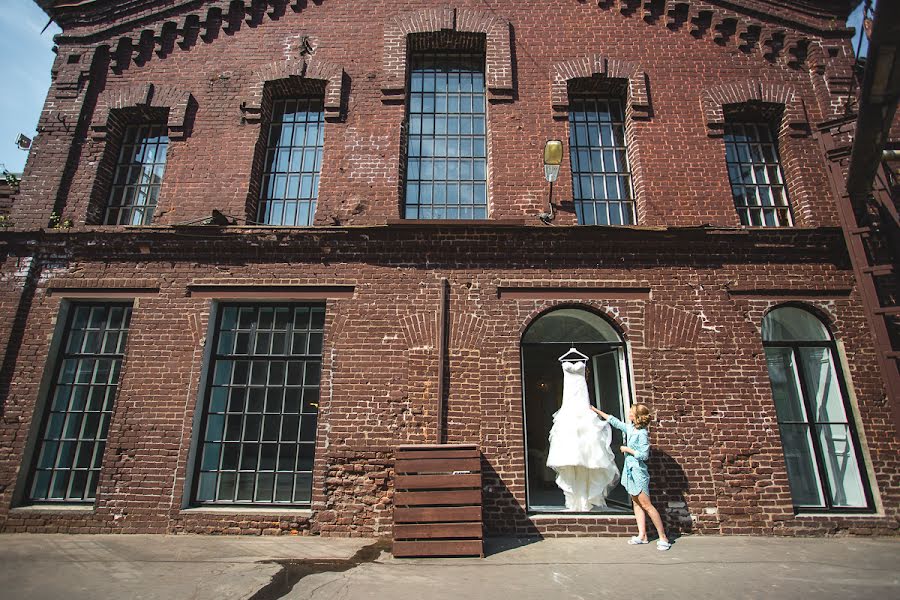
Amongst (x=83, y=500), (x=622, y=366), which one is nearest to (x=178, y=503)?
(x=83, y=500)

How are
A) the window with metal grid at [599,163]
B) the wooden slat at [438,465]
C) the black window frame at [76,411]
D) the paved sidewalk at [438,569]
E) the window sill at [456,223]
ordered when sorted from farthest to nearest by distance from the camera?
the window with metal grid at [599,163] → the window sill at [456,223] → the black window frame at [76,411] → the wooden slat at [438,465] → the paved sidewalk at [438,569]

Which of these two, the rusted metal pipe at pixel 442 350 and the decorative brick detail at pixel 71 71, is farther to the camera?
the decorative brick detail at pixel 71 71

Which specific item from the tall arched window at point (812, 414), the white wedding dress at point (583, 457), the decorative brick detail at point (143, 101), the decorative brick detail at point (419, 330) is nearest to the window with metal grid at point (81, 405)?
the decorative brick detail at point (143, 101)

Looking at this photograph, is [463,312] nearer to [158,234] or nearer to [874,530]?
[158,234]

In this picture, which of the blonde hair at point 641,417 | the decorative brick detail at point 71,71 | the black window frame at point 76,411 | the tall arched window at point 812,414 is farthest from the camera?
the decorative brick detail at point 71,71

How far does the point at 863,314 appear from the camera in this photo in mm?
6879

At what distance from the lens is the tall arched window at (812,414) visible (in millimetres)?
6465

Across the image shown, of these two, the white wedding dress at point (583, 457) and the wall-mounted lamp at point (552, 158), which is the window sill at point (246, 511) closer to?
the white wedding dress at point (583, 457)

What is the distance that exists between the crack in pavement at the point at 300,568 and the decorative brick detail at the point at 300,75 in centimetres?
655

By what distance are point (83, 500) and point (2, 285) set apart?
11.7ft

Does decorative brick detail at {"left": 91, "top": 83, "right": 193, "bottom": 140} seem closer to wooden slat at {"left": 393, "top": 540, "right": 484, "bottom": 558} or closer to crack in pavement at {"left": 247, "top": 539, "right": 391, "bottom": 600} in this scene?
crack in pavement at {"left": 247, "top": 539, "right": 391, "bottom": 600}

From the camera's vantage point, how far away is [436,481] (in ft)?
18.1

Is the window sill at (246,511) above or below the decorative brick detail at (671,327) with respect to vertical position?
below

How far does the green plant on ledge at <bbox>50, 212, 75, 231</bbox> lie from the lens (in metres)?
7.42
